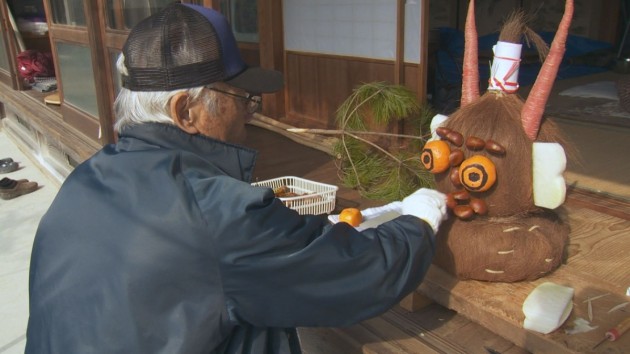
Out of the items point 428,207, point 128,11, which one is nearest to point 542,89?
point 428,207

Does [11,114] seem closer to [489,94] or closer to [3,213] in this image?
[3,213]

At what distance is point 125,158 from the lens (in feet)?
4.33

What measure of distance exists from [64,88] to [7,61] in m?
3.25

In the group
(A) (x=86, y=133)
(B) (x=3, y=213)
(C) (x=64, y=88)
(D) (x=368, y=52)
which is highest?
(D) (x=368, y=52)

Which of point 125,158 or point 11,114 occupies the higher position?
point 125,158

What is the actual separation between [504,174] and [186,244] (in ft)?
3.35

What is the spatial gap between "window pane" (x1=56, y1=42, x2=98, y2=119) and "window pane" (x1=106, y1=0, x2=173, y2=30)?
58 centimetres

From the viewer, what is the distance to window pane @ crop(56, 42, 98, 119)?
17.5 feet

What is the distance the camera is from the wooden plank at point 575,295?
4.98 ft

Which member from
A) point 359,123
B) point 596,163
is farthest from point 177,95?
point 596,163

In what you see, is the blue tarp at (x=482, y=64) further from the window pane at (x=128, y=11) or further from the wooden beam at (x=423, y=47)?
the window pane at (x=128, y=11)

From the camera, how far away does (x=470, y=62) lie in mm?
1912

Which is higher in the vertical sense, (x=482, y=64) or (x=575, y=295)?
(x=482, y=64)

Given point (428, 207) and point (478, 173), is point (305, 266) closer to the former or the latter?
point (428, 207)
